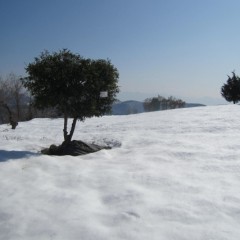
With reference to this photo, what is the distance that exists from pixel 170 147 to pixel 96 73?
3412 millimetres

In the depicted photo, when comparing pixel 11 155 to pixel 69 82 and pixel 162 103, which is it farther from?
pixel 162 103

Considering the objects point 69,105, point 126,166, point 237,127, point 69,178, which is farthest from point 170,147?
point 237,127

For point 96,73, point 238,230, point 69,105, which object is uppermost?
point 96,73

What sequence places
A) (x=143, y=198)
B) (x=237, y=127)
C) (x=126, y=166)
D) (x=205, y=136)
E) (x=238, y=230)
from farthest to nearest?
(x=237, y=127) → (x=205, y=136) → (x=126, y=166) → (x=143, y=198) → (x=238, y=230)

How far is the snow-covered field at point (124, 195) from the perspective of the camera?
15.4 feet

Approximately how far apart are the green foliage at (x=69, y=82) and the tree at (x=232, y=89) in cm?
3183

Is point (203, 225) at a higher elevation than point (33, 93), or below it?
below

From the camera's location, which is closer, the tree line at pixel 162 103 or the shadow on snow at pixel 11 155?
the shadow on snow at pixel 11 155

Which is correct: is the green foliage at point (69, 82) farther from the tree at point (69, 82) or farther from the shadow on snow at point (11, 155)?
the shadow on snow at point (11, 155)

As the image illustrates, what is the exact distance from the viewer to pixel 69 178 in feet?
23.8

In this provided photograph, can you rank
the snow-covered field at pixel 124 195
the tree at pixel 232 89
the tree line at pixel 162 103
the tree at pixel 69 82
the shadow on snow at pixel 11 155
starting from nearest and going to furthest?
the snow-covered field at pixel 124 195 < the shadow on snow at pixel 11 155 < the tree at pixel 69 82 < the tree at pixel 232 89 < the tree line at pixel 162 103

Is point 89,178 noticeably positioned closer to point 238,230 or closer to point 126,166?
point 126,166

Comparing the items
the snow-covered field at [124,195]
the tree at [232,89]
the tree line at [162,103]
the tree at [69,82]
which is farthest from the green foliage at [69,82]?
the tree line at [162,103]

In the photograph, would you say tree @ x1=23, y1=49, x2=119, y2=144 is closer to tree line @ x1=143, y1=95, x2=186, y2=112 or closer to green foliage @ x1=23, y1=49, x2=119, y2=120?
green foliage @ x1=23, y1=49, x2=119, y2=120
